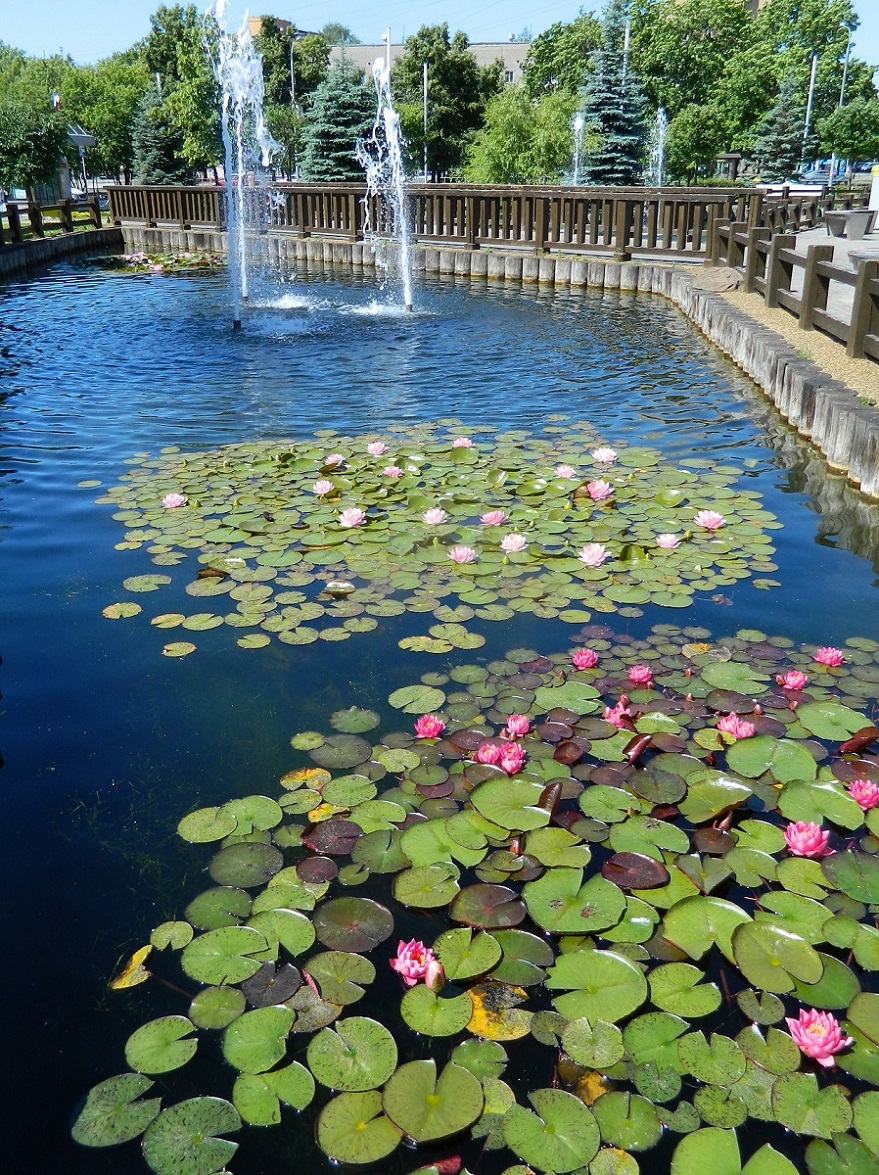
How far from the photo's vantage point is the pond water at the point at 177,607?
1.99 meters

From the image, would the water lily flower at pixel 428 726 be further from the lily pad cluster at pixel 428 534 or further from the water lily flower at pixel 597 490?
the water lily flower at pixel 597 490

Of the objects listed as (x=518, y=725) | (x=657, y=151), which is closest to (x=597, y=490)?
(x=518, y=725)

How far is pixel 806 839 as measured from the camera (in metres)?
2.17

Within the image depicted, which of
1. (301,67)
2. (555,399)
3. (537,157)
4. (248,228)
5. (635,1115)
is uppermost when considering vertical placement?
(301,67)

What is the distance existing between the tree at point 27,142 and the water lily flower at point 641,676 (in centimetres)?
2215

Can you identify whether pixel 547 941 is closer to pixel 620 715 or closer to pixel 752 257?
pixel 620 715

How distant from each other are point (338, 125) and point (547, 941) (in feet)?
84.7

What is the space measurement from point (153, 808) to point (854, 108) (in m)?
44.5

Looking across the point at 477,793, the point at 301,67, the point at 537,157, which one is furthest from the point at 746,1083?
→ the point at 301,67

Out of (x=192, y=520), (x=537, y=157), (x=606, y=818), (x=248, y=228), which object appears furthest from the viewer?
(x=537, y=157)

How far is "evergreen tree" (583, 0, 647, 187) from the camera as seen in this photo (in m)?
20.6

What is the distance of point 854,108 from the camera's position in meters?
37.8

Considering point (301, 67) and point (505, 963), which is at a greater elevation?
point (301, 67)

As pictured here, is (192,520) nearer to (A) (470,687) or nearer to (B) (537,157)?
(A) (470,687)
